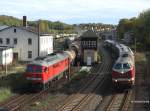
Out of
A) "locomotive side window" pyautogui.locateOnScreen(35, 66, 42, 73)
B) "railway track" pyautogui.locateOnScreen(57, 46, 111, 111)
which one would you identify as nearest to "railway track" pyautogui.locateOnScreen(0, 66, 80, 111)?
"locomotive side window" pyautogui.locateOnScreen(35, 66, 42, 73)

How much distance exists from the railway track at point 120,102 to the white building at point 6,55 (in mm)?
22559

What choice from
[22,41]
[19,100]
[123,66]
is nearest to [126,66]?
[123,66]

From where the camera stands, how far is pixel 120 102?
97.5ft

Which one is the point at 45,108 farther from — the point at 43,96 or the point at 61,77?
the point at 61,77

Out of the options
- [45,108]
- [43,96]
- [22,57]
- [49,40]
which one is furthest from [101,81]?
[49,40]

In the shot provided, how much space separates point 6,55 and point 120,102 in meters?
31.3

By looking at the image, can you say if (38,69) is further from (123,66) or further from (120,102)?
(120,102)

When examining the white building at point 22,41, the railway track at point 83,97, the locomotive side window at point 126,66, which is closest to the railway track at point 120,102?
the railway track at point 83,97

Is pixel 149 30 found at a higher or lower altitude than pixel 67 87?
higher

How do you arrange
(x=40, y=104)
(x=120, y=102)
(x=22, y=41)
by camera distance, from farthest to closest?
(x=22, y=41)
(x=120, y=102)
(x=40, y=104)

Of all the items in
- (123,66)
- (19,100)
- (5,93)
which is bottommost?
(19,100)

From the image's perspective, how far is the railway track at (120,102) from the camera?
2722 centimetres

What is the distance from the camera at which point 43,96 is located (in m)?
32.4

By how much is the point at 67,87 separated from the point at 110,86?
4055 mm
